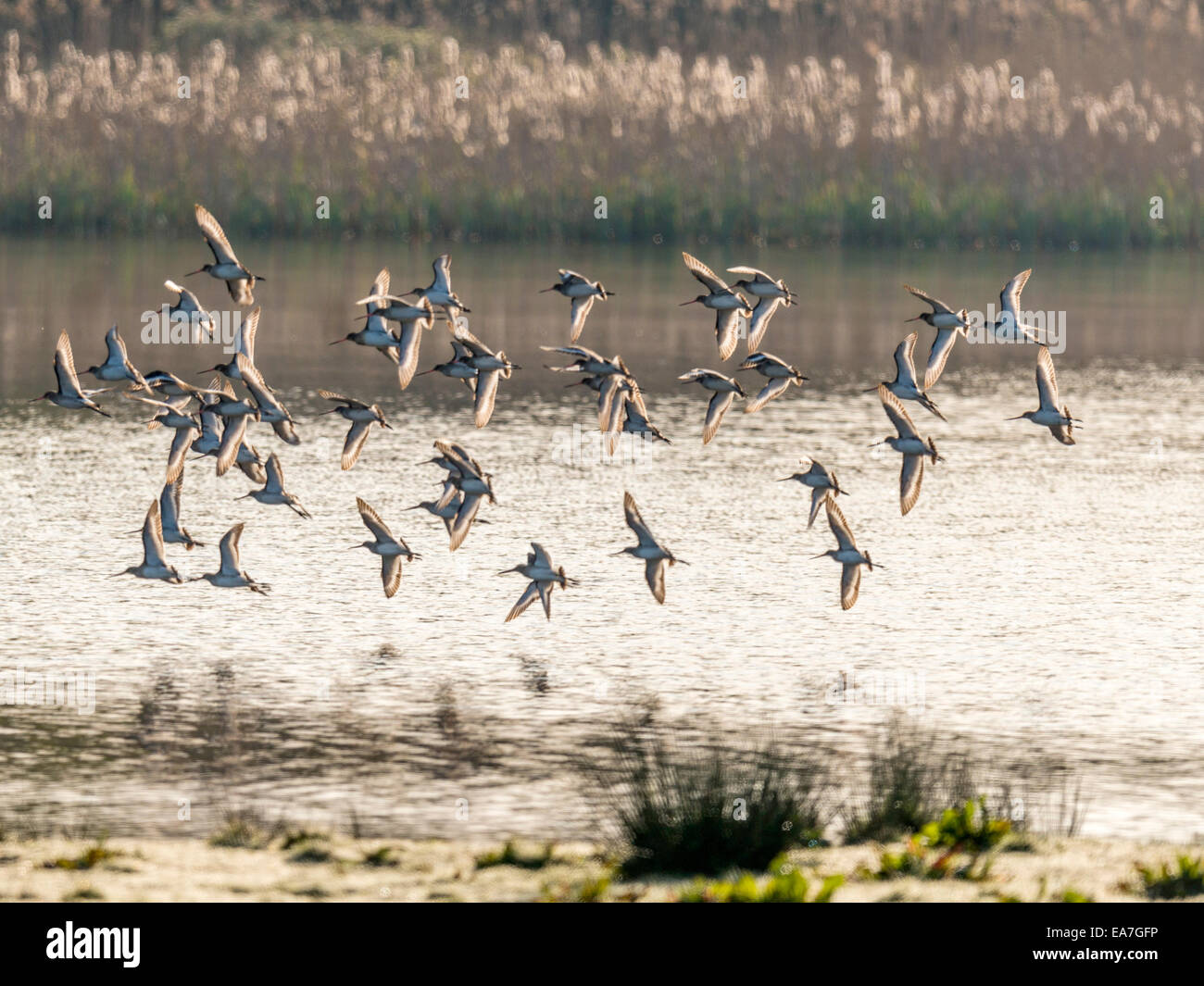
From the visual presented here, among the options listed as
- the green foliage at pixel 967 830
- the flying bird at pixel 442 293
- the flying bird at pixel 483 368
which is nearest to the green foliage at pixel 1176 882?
the green foliage at pixel 967 830

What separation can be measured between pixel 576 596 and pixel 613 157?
18958 mm

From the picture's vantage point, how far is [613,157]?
32438mm

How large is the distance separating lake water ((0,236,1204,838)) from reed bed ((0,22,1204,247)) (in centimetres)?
627

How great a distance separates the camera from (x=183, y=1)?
5112cm

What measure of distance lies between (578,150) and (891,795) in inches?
940

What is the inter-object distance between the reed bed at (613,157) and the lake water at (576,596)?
20.6 ft

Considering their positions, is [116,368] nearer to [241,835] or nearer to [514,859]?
[241,835]

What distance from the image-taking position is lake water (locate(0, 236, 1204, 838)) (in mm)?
10617

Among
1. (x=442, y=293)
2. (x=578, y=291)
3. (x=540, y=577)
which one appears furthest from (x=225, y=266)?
(x=540, y=577)

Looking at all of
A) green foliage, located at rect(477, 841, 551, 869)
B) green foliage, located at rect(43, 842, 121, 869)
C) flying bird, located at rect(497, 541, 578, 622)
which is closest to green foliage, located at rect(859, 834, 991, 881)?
green foliage, located at rect(477, 841, 551, 869)

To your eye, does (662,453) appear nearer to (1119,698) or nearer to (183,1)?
(1119,698)

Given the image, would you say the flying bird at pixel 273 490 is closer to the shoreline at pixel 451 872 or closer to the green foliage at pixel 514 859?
the shoreline at pixel 451 872

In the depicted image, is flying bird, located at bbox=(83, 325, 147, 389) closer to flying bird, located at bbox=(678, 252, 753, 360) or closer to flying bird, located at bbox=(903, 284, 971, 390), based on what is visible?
flying bird, located at bbox=(678, 252, 753, 360)
